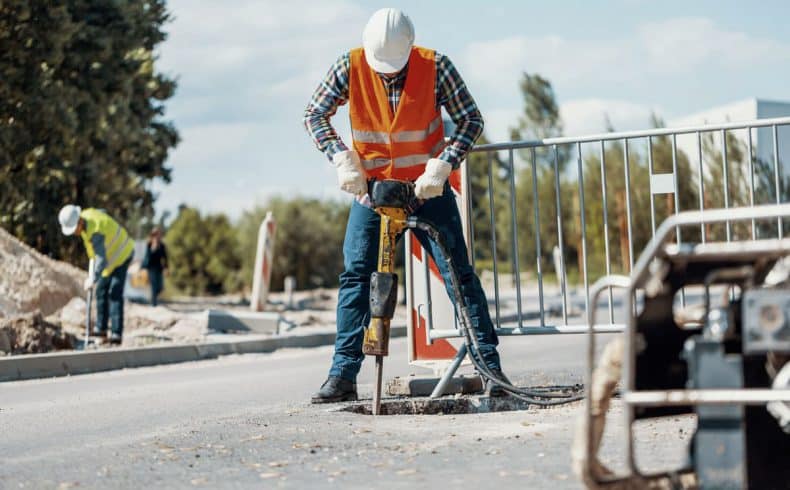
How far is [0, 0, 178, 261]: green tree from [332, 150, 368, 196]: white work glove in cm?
1833

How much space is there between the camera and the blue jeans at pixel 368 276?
24.0ft

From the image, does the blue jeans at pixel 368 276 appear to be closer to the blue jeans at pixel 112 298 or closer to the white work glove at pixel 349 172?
the white work glove at pixel 349 172

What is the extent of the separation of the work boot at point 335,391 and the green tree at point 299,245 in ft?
138

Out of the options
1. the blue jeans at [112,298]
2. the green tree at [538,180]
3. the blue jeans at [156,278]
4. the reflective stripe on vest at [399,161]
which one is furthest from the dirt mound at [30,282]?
the green tree at [538,180]

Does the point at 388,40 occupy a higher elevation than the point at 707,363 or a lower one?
higher

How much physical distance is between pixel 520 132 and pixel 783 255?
6883cm

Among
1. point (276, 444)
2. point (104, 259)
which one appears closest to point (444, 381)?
point (276, 444)

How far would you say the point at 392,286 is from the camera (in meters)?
6.87

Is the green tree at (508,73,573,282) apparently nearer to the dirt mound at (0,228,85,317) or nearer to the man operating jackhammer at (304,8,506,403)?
the dirt mound at (0,228,85,317)

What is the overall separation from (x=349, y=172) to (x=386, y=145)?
36 cm

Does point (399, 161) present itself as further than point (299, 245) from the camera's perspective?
No

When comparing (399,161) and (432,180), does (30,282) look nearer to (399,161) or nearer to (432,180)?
(399,161)

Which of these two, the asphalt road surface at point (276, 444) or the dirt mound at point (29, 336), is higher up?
the dirt mound at point (29, 336)

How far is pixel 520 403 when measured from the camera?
7.50 metres
